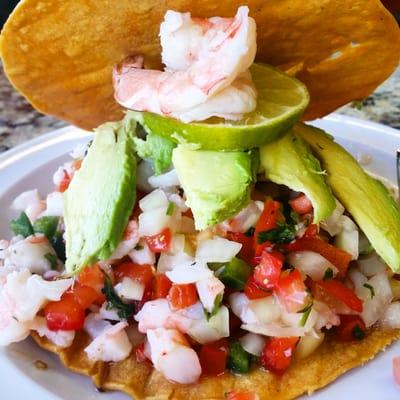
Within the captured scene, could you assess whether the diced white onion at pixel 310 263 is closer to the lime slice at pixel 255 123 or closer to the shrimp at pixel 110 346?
the lime slice at pixel 255 123

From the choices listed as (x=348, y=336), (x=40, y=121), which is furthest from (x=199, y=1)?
(x=40, y=121)

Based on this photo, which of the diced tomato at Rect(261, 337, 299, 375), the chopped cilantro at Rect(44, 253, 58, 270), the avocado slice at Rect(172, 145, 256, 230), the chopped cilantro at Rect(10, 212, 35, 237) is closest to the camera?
the avocado slice at Rect(172, 145, 256, 230)

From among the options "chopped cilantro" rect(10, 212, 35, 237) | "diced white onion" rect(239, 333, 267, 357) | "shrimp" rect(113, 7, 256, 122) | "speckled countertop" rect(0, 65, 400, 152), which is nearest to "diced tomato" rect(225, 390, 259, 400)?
"diced white onion" rect(239, 333, 267, 357)

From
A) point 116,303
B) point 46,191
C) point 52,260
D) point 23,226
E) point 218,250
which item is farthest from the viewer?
point 46,191

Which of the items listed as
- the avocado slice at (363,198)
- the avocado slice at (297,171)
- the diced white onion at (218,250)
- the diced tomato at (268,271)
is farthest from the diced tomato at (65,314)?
the avocado slice at (363,198)

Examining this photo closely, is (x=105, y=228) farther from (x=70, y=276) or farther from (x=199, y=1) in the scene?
(x=199, y=1)

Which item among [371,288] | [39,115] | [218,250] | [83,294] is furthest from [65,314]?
[39,115]

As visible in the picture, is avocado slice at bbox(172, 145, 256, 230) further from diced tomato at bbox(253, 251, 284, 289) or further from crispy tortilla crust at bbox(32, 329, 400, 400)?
crispy tortilla crust at bbox(32, 329, 400, 400)

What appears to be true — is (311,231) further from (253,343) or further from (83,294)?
(83,294)
